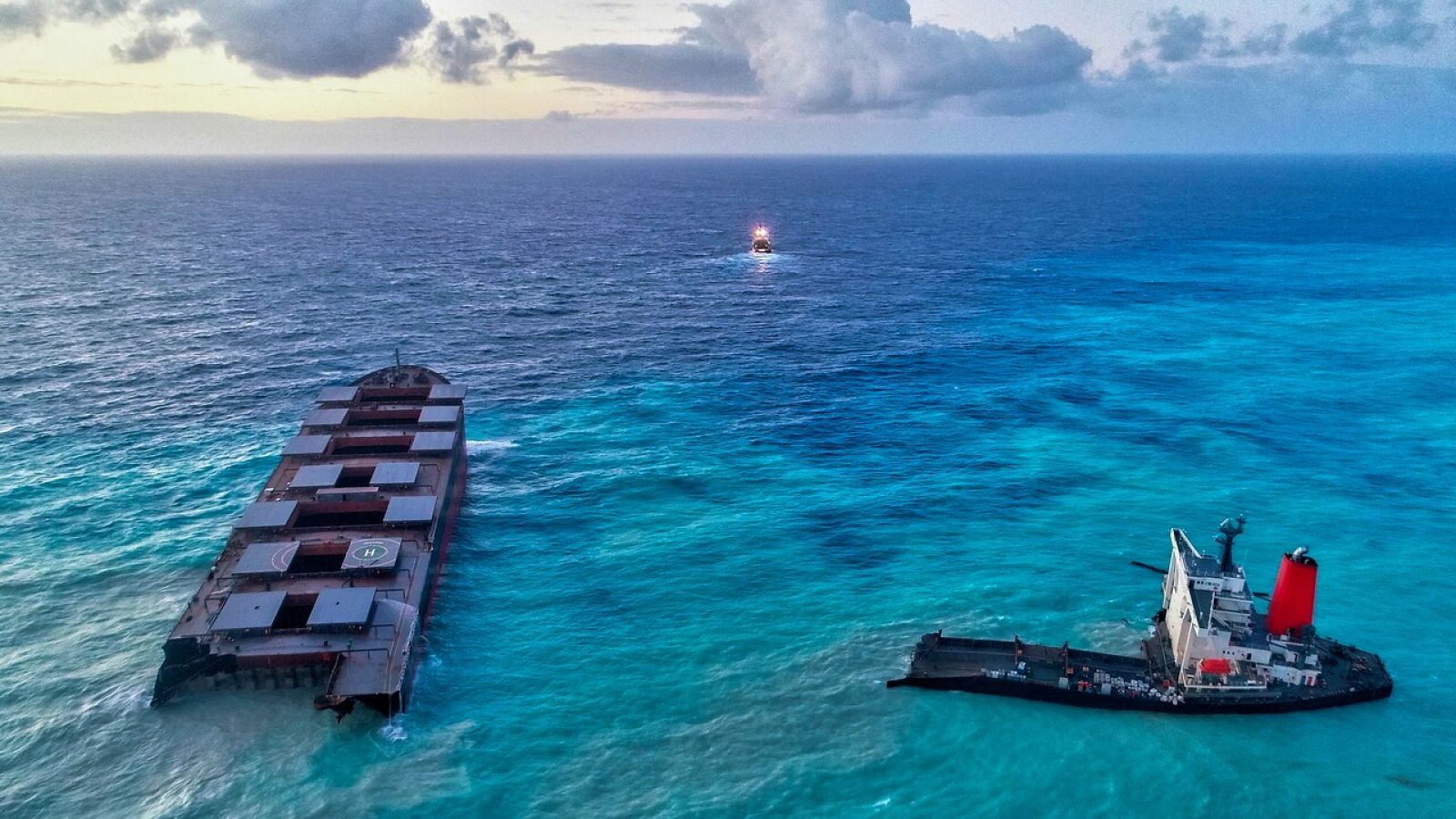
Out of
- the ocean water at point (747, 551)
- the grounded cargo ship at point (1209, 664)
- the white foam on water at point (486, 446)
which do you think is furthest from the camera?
the white foam on water at point (486, 446)

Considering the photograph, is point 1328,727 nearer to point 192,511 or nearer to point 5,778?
point 5,778

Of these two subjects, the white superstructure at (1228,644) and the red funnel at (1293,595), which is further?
the red funnel at (1293,595)

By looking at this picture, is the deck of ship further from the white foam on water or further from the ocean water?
the white foam on water

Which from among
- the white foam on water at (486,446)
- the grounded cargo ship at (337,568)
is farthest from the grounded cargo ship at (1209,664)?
the white foam on water at (486,446)

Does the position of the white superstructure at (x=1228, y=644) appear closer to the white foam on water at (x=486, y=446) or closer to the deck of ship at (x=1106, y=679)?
the deck of ship at (x=1106, y=679)

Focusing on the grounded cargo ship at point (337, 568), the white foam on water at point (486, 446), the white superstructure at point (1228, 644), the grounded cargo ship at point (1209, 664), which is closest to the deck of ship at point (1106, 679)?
the grounded cargo ship at point (1209, 664)

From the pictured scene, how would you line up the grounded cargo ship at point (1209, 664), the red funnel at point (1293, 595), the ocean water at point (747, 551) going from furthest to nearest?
the red funnel at point (1293, 595) < the grounded cargo ship at point (1209, 664) < the ocean water at point (747, 551)

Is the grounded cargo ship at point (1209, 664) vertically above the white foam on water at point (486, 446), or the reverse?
the white foam on water at point (486, 446)

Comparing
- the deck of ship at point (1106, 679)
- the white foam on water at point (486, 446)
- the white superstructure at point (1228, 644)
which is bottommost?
the deck of ship at point (1106, 679)
